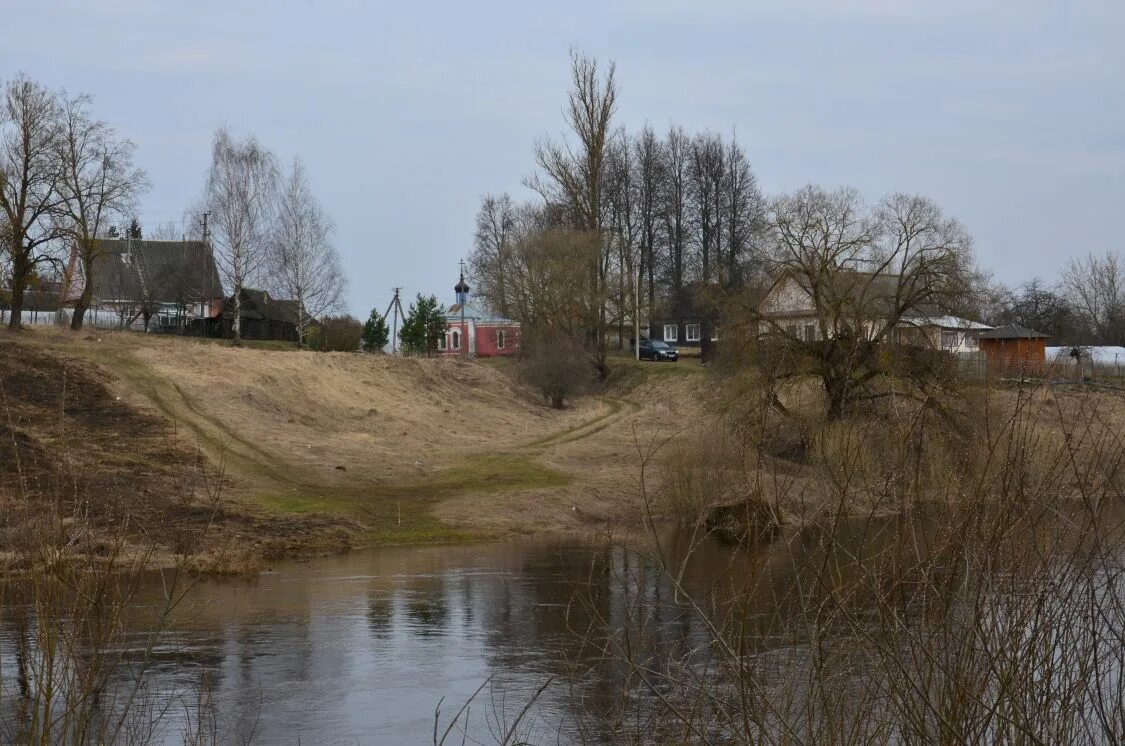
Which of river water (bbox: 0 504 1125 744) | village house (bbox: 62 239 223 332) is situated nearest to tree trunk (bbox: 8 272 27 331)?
village house (bbox: 62 239 223 332)

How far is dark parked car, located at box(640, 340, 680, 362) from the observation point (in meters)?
72.5

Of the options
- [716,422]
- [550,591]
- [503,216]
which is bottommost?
[550,591]

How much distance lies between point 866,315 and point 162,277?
4596 centimetres

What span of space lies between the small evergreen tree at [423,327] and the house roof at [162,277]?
40.1 feet

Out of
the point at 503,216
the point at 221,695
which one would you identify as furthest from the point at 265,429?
the point at 503,216

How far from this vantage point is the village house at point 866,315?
37.1 m

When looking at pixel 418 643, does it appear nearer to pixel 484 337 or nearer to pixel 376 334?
pixel 376 334

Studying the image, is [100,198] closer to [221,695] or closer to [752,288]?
[752,288]

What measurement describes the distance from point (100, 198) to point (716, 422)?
26.9 metres

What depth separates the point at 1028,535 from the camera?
20.6 feet

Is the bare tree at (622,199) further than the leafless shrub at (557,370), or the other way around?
the bare tree at (622,199)

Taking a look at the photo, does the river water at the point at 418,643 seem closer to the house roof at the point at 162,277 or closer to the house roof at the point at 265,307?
the house roof at the point at 265,307

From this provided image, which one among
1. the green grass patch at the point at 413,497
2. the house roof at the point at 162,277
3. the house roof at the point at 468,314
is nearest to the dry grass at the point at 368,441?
the green grass patch at the point at 413,497

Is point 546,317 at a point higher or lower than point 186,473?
higher
